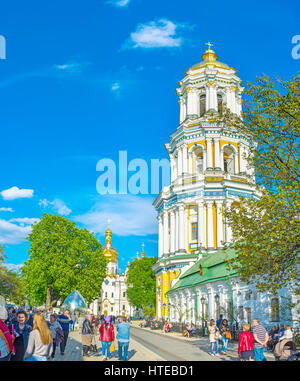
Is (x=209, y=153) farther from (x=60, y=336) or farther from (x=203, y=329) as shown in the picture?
(x=60, y=336)

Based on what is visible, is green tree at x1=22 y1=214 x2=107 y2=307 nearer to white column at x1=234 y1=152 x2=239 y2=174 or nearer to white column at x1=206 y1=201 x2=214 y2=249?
white column at x1=206 y1=201 x2=214 y2=249

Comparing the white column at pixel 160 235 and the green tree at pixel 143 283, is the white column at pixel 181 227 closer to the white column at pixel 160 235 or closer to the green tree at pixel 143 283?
the white column at pixel 160 235

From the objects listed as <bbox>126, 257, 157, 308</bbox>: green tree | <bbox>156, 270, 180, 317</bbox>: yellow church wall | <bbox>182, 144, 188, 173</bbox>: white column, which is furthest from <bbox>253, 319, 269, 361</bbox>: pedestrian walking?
<bbox>126, 257, 157, 308</bbox>: green tree

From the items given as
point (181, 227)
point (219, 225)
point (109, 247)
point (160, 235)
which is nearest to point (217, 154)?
point (219, 225)

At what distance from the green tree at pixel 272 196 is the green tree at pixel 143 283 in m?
56.0

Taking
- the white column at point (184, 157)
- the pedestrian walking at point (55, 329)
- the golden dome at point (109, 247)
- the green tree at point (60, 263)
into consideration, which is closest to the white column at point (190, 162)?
the white column at point (184, 157)

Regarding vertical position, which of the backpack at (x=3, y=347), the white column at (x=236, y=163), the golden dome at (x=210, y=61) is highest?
the golden dome at (x=210, y=61)

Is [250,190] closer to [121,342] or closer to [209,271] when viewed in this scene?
[209,271]

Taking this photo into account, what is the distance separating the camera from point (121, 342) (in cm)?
1438

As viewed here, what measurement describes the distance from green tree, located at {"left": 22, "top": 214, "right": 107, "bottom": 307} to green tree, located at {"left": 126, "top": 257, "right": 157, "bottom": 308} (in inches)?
953

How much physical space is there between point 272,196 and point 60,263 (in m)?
31.8

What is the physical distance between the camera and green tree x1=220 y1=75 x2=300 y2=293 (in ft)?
52.6

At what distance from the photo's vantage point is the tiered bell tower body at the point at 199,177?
52.1 meters
